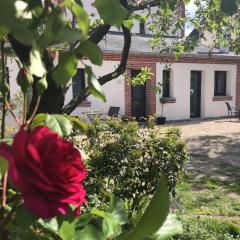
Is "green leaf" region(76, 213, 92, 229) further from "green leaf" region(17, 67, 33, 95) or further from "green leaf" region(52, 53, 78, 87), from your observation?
"green leaf" region(52, 53, 78, 87)

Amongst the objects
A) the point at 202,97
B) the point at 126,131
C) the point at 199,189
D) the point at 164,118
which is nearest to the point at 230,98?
the point at 202,97

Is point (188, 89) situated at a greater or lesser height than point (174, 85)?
lesser

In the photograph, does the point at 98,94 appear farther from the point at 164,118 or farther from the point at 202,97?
the point at 202,97

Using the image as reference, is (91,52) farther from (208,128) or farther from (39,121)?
(208,128)

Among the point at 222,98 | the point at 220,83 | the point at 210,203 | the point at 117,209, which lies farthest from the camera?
the point at 220,83

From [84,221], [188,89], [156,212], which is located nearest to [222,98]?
[188,89]

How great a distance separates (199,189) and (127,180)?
133 inches

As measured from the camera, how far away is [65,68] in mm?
732

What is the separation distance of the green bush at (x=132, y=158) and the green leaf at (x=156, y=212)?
3.47 meters

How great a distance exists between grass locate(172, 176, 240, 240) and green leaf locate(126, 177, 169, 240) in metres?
3.75

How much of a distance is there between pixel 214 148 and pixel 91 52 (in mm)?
12499

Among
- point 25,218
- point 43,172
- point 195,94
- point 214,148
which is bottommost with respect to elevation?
point 214,148

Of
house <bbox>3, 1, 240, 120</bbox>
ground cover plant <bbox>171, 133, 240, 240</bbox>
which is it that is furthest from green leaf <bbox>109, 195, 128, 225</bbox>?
house <bbox>3, 1, 240, 120</bbox>

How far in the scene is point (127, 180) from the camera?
452 centimetres
